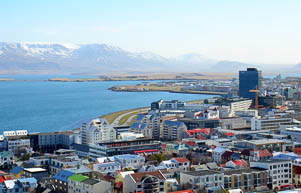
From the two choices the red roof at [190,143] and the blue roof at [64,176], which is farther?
the red roof at [190,143]

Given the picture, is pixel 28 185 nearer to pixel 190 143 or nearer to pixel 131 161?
pixel 131 161

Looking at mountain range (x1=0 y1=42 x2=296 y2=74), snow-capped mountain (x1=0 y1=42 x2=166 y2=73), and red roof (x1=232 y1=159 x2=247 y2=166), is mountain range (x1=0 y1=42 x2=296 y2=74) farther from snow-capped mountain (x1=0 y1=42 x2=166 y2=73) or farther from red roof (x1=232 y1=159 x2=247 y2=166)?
red roof (x1=232 y1=159 x2=247 y2=166)

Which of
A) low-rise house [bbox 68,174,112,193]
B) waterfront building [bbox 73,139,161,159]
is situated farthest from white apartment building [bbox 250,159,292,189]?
waterfront building [bbox 73,139,161,159]

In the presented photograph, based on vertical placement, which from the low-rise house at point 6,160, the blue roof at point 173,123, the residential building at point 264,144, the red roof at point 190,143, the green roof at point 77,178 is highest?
the blue roof at point 173,123

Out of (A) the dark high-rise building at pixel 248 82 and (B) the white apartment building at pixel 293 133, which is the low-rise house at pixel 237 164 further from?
(A) the dark high-rise building at pixel 248 82

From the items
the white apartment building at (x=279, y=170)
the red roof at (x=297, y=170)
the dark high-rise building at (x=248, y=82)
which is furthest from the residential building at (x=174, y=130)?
the dark high-rise building at (x=248, y=82)

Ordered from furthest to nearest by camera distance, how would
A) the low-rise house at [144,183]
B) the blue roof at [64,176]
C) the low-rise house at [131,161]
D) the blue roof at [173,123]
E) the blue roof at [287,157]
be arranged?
the blue roof at [173,123]
the low-rise house at [131,161]
the blue roof at [287,157]
the blue roof at [64,176]
the low-rise house at [144,183]

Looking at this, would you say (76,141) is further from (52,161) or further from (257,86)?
(257,86)

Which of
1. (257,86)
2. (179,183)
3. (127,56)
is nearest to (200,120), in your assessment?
(179,183)
